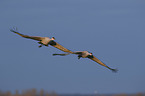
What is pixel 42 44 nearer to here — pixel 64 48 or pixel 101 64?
pixel 64 48

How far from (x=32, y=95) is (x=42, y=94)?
515cm

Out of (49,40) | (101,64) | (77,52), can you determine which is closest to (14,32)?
(49,40)

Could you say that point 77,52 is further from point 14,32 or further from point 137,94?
point 137,94

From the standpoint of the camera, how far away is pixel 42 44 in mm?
24953

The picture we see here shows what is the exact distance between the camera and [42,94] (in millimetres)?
92938

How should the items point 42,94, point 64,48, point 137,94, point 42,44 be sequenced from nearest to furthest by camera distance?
point 42,44 < point 64,48 < point 137,94 < point 42,94

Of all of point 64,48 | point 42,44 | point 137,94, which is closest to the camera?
point 42,44

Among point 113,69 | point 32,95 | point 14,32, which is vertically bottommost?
point 113,69

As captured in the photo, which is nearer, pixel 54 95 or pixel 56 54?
pixel 56 54

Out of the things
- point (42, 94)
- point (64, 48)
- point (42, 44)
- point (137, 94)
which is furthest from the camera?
point (42, 94)

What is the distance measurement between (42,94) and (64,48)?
67787mm

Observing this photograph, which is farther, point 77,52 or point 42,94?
point 42,94

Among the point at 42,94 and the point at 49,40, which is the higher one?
the point at 42,94

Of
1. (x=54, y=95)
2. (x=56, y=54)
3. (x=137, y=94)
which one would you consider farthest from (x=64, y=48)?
(x=54, y=95)
